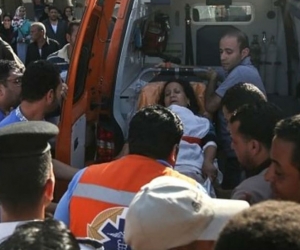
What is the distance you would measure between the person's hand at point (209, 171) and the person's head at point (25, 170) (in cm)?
219

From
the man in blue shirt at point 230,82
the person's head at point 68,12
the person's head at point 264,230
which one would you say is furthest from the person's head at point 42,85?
the person's head at point 68,12

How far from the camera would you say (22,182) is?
2.43 meters

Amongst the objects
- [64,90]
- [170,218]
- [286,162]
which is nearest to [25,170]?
[170,218]

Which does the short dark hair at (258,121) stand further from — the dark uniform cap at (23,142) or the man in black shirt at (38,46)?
the man in black shirt at (38,46)

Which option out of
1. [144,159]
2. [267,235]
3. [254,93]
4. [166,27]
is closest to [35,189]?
[144,159]

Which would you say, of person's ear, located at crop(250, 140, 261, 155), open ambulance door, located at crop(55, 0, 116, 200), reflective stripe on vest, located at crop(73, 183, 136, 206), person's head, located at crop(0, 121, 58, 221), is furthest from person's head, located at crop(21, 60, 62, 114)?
person's head, located at crop(0, 121, 58, 221)

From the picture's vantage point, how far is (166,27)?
256 inches

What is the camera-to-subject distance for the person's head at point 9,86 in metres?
4.77

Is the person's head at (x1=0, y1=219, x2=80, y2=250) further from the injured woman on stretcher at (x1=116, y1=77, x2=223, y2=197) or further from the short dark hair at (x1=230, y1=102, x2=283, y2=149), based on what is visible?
the injured woman on stretcher at (x1=116, y1=77, x2=223, y2=197)

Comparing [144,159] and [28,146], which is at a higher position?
[28,146]

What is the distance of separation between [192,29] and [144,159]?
12.3 ft

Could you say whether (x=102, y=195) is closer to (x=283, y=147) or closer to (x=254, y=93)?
(x=283, y=147)

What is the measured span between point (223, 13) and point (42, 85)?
8.86 feet

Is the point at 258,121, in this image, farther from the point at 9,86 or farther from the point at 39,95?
the point at 9,86
